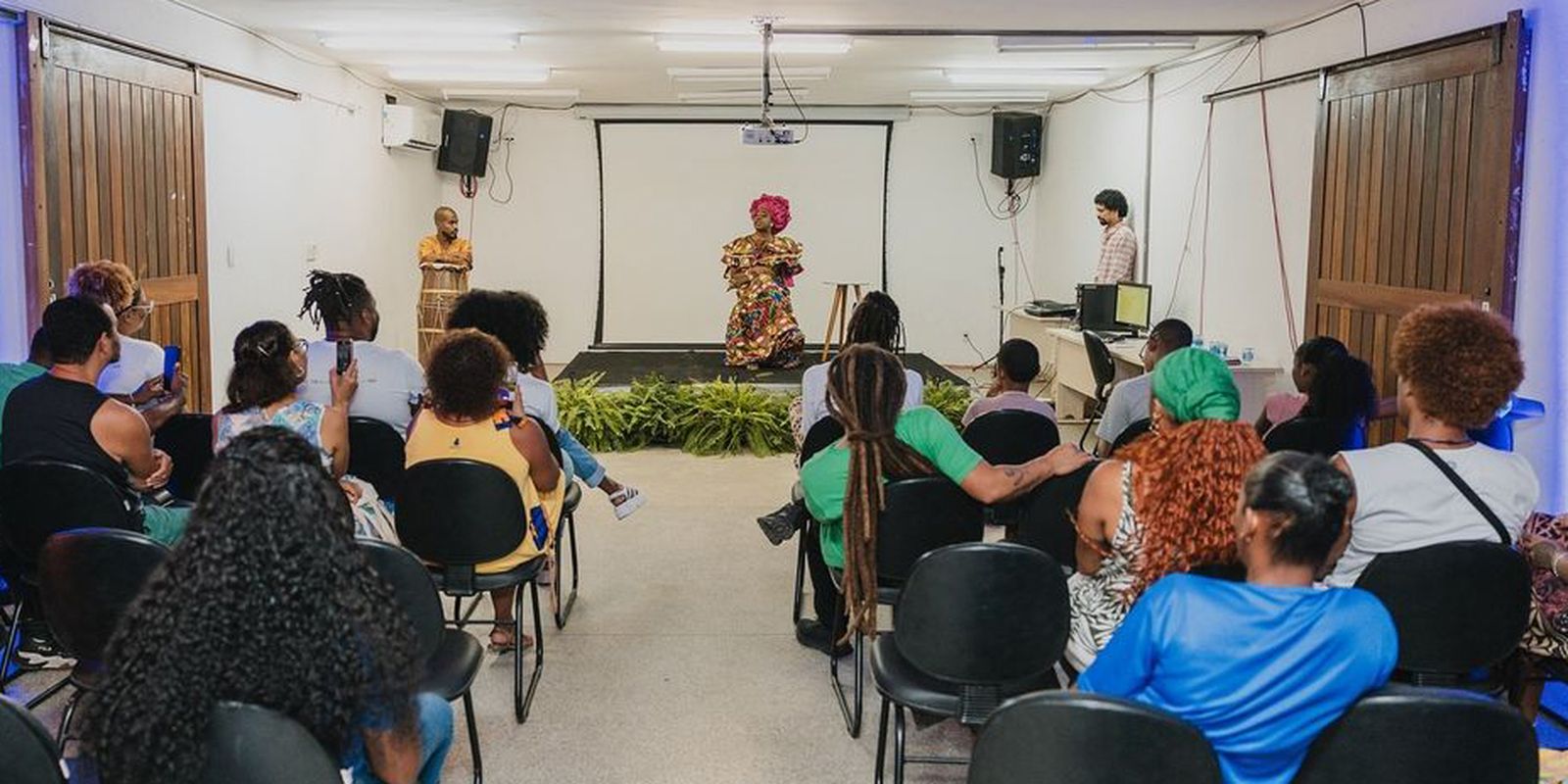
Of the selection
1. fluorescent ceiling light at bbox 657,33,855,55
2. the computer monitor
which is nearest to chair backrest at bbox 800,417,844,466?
fluorescent ceiling light at bbox 657,33,855,55

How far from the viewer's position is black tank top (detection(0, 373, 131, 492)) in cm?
354

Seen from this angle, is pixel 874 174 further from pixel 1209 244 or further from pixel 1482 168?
pixel 1482 168

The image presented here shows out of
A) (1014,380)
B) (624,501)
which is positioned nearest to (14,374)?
(624,501)

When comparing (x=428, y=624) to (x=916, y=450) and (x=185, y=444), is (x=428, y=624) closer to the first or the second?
(x=916, y=450)

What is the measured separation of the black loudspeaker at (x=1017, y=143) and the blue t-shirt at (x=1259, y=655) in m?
10.7

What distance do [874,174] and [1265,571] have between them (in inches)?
441

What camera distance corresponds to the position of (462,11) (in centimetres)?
688

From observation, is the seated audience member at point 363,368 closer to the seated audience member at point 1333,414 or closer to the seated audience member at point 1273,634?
the seated audience member at point 1333,414

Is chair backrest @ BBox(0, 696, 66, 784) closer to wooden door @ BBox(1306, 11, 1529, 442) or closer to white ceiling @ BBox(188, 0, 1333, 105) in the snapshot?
wooden door @ BBox(1306, 11, 1529, 442)

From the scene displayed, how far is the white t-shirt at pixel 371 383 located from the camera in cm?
460

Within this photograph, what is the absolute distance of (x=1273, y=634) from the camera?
1.96 m

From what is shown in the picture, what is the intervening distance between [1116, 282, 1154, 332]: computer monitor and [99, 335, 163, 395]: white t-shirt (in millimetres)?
6180

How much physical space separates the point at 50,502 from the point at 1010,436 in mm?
2987

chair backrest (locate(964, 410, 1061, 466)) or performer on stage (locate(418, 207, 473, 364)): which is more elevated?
performer on stage (locate(418, 207, 473, 364))
